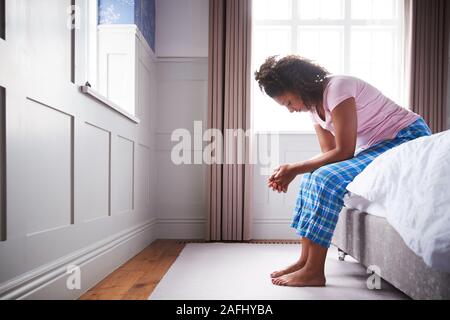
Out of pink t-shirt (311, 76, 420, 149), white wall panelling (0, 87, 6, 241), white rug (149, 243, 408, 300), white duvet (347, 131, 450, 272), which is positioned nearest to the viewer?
white duvet (347, 131, 450, 272)

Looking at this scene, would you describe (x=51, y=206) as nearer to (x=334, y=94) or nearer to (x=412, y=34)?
(x=334, y=94)

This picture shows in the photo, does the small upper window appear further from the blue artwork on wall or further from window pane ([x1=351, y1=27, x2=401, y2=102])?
window pane ([x1=351, y1=27, x2=401, y2=102])

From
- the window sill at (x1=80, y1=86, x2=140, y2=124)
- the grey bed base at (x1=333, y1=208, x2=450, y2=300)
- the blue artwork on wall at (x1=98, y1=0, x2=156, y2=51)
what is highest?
the blue artwork on wall at (x1=98, y1=0, x2=156, y2=51)

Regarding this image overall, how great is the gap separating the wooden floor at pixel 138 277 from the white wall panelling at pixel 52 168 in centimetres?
5

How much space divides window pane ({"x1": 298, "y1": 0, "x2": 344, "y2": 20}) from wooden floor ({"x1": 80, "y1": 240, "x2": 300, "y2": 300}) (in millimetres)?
2169

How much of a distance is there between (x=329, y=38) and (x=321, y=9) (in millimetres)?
253

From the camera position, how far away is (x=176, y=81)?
2.99 m

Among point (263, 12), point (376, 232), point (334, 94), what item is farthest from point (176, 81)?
point (376, 232)

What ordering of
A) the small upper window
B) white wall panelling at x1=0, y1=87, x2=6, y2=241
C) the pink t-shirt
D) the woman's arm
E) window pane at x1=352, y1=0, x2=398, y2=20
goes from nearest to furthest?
white wall panelling at x1=0, y1=87, x2=6, y2=241, the woman's arm, the pink t-shirt, the small upper window, window pane at x1=352, y1=0, x2=398, y2=20

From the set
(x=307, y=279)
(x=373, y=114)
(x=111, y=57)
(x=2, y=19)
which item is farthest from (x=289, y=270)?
(x=111, y=57)

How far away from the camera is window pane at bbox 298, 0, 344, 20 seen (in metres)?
3.13

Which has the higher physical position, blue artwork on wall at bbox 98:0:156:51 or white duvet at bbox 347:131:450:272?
blue artwork on wall at bbox 98:0:156:51

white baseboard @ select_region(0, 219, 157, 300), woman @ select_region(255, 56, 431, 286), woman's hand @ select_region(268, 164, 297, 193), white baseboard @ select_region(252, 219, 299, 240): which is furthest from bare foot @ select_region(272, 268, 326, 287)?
white baseboard @ select_region(252, 219, 299, 240)

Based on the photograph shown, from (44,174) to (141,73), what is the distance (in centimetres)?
144
